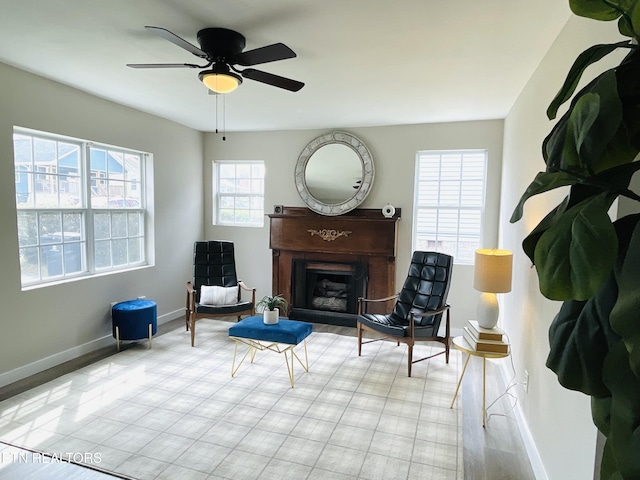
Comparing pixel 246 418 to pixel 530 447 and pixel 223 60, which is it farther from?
pixel 223 60

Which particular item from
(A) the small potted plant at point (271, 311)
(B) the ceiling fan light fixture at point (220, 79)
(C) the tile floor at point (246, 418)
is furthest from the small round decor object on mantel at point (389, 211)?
(B) the ceiling fan light fixture at point (220, 79)

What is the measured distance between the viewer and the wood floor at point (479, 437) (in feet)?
7.23

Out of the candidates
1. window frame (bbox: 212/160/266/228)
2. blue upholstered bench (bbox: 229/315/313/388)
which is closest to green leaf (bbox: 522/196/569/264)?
blue upholstered bench (bbox: 229/315/313/388)

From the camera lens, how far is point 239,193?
5742 mm

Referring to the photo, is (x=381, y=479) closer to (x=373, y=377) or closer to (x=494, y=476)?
(x=494, y=476)

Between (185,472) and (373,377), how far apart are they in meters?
1.86

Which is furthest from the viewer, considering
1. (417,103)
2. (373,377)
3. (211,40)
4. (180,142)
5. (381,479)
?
(180,142)

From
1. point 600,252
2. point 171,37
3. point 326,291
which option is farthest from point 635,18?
point 326,291

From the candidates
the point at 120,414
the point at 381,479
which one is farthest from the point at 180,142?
the point at 381,479

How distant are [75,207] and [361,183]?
3293mm

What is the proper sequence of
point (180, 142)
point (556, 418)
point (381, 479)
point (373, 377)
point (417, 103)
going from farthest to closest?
point (180, 142), point (417, 103), point (373, 377), point (381, 479), point (556, 418)

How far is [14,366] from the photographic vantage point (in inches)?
128

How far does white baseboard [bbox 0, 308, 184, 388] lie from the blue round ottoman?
0.57 ft

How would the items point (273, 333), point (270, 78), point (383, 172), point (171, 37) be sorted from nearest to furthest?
1. point (171, 37)
2. point (270, 78)
3. point (273, 333)
4. point (383, 172)
